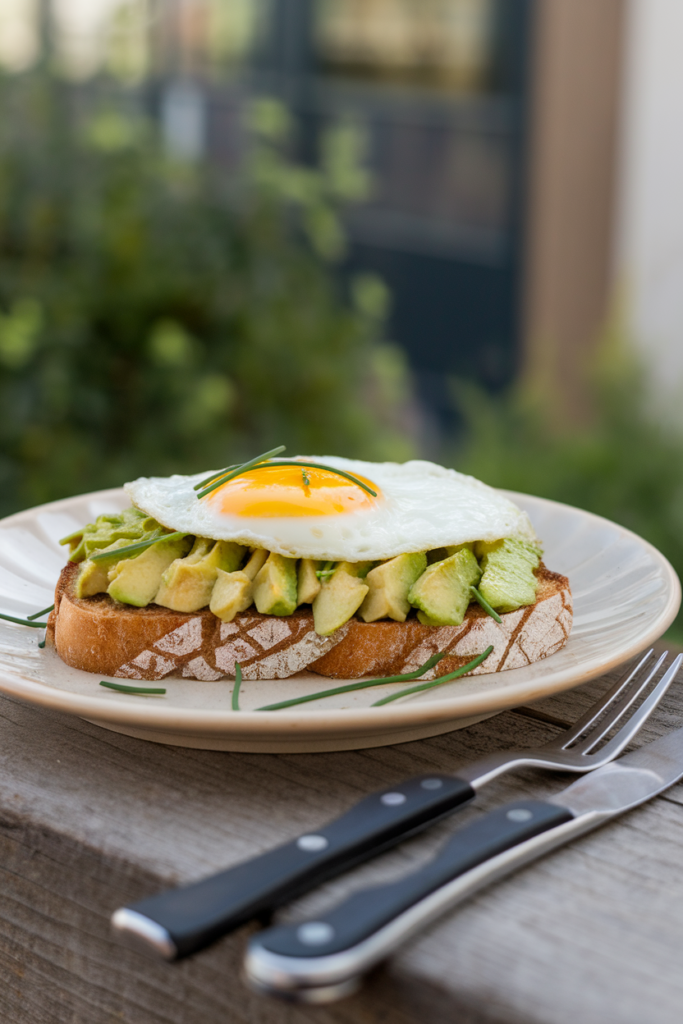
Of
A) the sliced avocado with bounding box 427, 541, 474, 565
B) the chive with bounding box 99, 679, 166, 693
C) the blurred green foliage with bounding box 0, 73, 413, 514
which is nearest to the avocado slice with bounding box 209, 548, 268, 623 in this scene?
the chive with bounding box 99, 679, 166, 693

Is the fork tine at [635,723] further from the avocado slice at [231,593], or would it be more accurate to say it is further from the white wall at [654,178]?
the white wall at [654,178]

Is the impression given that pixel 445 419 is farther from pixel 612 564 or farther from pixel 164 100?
pixel 612 564

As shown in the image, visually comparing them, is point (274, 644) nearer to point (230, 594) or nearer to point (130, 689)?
point (230, 594)

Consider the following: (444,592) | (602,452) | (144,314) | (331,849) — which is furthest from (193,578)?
(602,452)

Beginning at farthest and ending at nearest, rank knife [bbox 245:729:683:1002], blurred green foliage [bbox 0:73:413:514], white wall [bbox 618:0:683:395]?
white wall [bbox 618:0:683:395] → blurred green foliage [bbox 0:73:413:514] → knife [bbox 245:729:683:1002]

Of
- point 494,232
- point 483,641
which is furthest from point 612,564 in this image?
point 494,232

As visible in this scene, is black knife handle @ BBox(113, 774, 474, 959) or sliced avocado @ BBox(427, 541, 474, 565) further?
sliced avocado @ BBox(427, 541, 474, 565)

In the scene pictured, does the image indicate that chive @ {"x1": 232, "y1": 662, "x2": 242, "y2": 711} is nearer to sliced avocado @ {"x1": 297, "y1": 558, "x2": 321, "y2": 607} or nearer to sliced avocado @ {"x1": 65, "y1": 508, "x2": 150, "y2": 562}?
sliced avocado @ {"x1": 297, "y1": 558, "x2": 321, "y2": 607}
